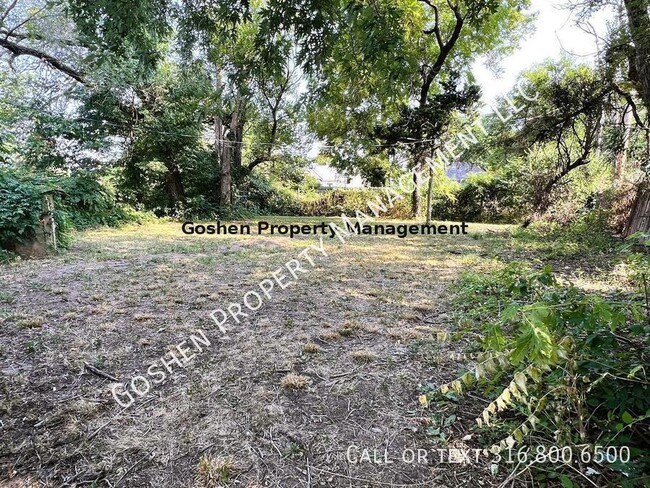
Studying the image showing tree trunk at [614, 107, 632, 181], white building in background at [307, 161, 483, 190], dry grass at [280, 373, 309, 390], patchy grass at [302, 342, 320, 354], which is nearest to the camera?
dry grass at [280, 373, 309, 390]

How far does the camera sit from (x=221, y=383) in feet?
5.85

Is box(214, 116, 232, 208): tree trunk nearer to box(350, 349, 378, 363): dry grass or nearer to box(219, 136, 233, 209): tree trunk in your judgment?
box(219, 136, 233, 209): tree trunk

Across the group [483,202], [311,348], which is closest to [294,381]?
[311,348]

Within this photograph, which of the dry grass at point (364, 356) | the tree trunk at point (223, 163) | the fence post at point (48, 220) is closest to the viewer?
the dry grass at point (364, 356)

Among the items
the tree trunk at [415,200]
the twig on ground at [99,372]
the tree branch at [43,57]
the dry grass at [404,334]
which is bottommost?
the twig on ground at [99,372]

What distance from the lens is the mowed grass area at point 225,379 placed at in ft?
4.14

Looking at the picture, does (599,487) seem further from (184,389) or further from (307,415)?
(184,389)

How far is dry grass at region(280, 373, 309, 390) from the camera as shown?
5.71ft

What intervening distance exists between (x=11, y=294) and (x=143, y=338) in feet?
5.52

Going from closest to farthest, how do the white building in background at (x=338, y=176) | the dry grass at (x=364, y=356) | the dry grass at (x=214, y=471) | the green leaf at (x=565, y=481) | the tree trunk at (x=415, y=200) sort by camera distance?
1. the green leaf at (x=565, y=481)
2. the dry grass at (x=214, y=471)
3. the dry grass at (x=364, y=356)
4. the tree trunk at (x=415, y=200)
5. the white building in background at (x=338, y=176)

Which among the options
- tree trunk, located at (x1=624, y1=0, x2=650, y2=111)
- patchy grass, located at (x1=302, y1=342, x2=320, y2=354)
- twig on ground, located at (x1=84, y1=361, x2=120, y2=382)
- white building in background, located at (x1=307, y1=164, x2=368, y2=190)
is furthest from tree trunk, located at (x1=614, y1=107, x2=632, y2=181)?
white building in background, located at (x1=307, y1=164, x2=368, y2=190)

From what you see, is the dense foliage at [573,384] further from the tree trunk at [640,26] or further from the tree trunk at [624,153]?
the tree trunk at [624,153]

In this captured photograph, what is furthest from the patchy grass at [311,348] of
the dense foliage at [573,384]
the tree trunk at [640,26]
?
the tree trunk at [640,26]

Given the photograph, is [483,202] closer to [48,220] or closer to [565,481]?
[48,220]
